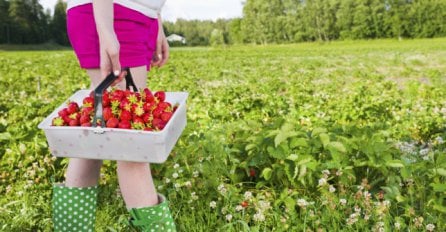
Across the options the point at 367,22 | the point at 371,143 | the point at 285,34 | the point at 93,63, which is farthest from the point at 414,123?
the point at 285,34

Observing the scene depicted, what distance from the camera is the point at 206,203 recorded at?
8.56ft

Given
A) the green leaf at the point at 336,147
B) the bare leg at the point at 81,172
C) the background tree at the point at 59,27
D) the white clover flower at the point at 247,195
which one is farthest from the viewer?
the background tree at the point at 59,27

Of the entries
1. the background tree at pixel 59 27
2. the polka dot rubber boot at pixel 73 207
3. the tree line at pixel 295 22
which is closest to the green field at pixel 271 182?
the polka dot rubber boot at pixel 73 207

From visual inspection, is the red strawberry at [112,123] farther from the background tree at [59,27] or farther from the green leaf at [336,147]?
the background tree at [59,27]

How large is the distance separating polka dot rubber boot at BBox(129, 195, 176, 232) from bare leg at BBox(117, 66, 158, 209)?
0.03 meters

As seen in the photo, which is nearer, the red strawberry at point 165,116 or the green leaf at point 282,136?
the red strawberry at point 165,116

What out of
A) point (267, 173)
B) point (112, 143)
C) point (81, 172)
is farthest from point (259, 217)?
point (112, 143)

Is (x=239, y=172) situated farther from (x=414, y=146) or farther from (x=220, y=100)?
(x=220, y=100)

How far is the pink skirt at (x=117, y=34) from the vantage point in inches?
73.0

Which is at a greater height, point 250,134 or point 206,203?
point 250,134

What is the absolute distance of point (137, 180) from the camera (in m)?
1.98

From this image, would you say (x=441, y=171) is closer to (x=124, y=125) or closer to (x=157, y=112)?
(x=157, y=112)

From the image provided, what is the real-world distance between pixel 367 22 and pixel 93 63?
7899 centimetres

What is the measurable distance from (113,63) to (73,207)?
726 mm
